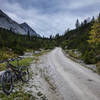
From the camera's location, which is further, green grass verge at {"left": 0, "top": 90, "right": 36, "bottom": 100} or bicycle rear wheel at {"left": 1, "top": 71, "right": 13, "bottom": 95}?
bicycle rear wheel at {"left": 1, "top": 71, "right": 13, "bottom": 95}

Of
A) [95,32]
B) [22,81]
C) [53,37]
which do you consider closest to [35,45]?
[95,32]

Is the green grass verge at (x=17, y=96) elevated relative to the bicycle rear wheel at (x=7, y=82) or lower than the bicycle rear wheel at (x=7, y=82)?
lower

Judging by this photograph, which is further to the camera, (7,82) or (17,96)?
(7,82)

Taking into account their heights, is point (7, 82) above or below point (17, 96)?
above

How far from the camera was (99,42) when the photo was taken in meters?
20.5

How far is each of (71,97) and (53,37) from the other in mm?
144585

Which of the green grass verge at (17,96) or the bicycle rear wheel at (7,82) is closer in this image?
the green grass verge at (17,96)

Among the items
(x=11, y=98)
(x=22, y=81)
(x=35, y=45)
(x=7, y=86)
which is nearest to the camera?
(x=11, y=98)

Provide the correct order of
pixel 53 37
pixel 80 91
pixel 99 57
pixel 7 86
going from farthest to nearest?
1. pixel 53 37
2. pixel 99 57
3. pixel 80 91
4. pixel 7 86

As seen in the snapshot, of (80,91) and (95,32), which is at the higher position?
(95,32)

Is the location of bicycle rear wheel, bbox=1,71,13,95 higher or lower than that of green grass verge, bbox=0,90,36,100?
higher

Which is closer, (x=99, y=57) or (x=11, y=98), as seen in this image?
(x=11, y=98)

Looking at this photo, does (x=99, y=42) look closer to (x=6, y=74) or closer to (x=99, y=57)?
(x=99, y=57)

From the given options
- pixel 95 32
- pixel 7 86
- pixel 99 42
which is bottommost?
pixel 7 86
